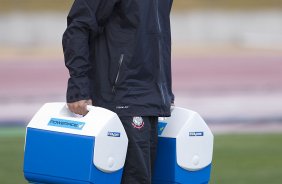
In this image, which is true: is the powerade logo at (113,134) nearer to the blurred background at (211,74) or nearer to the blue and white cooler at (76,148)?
the blue and white cooler at (76,148)

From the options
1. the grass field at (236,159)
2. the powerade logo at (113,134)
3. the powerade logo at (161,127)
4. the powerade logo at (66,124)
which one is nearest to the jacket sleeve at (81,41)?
the powerade logo at (66,124)

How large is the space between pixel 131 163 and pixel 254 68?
17921 mm

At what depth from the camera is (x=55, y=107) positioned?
4.43 m

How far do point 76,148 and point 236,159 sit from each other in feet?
15.1

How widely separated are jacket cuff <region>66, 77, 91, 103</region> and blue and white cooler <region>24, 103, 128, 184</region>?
0.23ft

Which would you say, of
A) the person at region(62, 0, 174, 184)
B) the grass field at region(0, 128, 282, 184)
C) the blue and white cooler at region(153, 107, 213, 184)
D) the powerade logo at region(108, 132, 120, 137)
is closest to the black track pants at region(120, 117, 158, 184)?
the person at region(62, 0, 174, 184)

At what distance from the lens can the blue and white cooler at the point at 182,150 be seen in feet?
14.9

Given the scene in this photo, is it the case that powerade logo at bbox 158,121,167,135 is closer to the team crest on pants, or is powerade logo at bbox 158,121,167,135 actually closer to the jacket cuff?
the team crest on pants

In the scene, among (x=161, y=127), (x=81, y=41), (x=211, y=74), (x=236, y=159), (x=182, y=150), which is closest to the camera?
(x=81, y=41)

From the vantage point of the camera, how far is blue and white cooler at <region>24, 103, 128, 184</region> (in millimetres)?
4148

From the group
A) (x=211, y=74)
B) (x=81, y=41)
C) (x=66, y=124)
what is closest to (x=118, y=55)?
(x=81, y=41)

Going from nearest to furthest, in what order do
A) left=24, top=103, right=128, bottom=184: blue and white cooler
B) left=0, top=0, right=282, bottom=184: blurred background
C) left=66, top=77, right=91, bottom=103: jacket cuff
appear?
left=24, top=103, right=128, bottom=184: blue and white cooler → left=66, top=77, right=91, bottom=103: jacket cuff → left=0, top=0, right=282, bottom=184: blurred background

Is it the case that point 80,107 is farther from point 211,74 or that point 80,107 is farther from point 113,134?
point 211,74

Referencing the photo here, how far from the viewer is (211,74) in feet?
69.2
